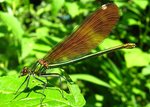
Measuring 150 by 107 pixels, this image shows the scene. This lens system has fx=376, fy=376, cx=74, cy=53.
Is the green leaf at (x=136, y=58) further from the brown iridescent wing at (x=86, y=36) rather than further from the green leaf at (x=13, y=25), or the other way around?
the brown iridescent wing at (x=86, y=36)

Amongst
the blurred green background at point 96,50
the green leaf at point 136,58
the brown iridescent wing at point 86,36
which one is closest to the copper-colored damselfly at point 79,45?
the brown iridescent wing at point 86,36

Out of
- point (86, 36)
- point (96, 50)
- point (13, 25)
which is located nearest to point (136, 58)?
point (96, 50)

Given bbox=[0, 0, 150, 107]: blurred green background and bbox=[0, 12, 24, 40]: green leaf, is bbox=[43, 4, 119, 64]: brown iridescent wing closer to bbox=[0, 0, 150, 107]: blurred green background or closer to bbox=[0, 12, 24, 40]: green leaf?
bbox=[0, 0, 150, 107]: blurred green background

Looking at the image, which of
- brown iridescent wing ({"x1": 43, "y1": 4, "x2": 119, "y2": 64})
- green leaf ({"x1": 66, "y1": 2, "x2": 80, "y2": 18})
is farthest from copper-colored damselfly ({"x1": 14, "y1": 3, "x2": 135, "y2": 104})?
green leaf ({"x1": 66, "y1": 2, "x2": 80, "y2": 18})

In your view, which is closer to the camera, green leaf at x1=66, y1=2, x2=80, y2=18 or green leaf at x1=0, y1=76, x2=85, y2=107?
green leaf at x1=0, y1=76, x2=85, y2=107

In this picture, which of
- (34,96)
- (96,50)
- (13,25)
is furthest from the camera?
(96,50)

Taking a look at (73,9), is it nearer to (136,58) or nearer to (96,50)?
(96,50)
